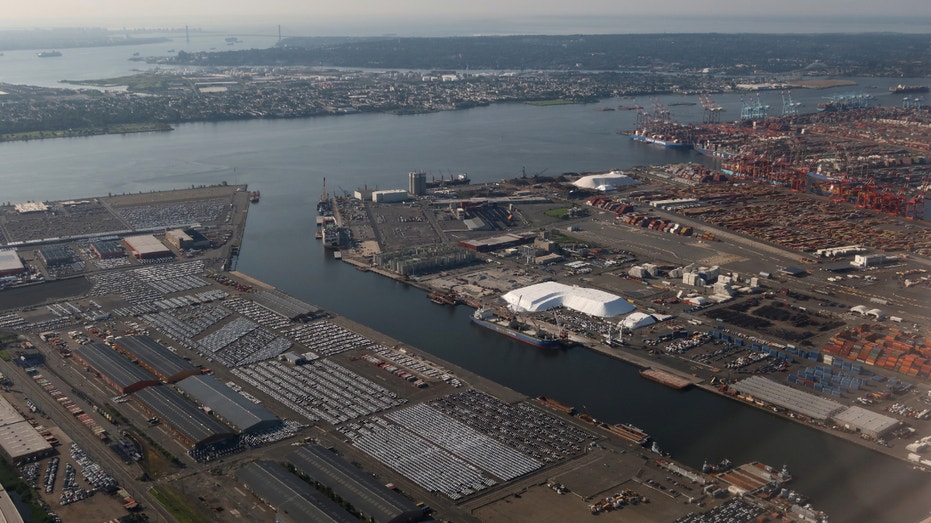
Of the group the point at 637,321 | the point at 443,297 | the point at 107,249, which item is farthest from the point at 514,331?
the point at 107,249

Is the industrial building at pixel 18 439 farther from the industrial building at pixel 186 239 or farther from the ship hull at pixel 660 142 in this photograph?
the ship hull at pixel 660 142

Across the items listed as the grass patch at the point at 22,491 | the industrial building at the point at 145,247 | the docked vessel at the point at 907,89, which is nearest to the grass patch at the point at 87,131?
the industrial building at the point at 145,247

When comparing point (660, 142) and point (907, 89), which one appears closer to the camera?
point (660, 142)

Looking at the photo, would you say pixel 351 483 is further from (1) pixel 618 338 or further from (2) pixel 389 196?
(2) pixel 389 196

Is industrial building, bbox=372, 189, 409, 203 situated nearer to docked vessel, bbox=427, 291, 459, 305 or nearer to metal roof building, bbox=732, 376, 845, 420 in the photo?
docked vessel, bbox=427, 291, 459, 305

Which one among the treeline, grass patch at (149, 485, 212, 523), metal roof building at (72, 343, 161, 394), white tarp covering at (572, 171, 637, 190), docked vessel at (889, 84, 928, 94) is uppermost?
the treeline

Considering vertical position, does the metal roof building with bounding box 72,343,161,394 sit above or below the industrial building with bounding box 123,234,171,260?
below

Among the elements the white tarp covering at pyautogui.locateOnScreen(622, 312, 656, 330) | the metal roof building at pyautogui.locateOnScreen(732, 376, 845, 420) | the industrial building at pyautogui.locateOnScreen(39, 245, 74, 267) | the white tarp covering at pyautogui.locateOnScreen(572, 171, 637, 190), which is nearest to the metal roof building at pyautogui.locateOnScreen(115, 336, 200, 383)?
the industrial building at pyautogui.locateOnScreen(39, 245, 74, 267)
